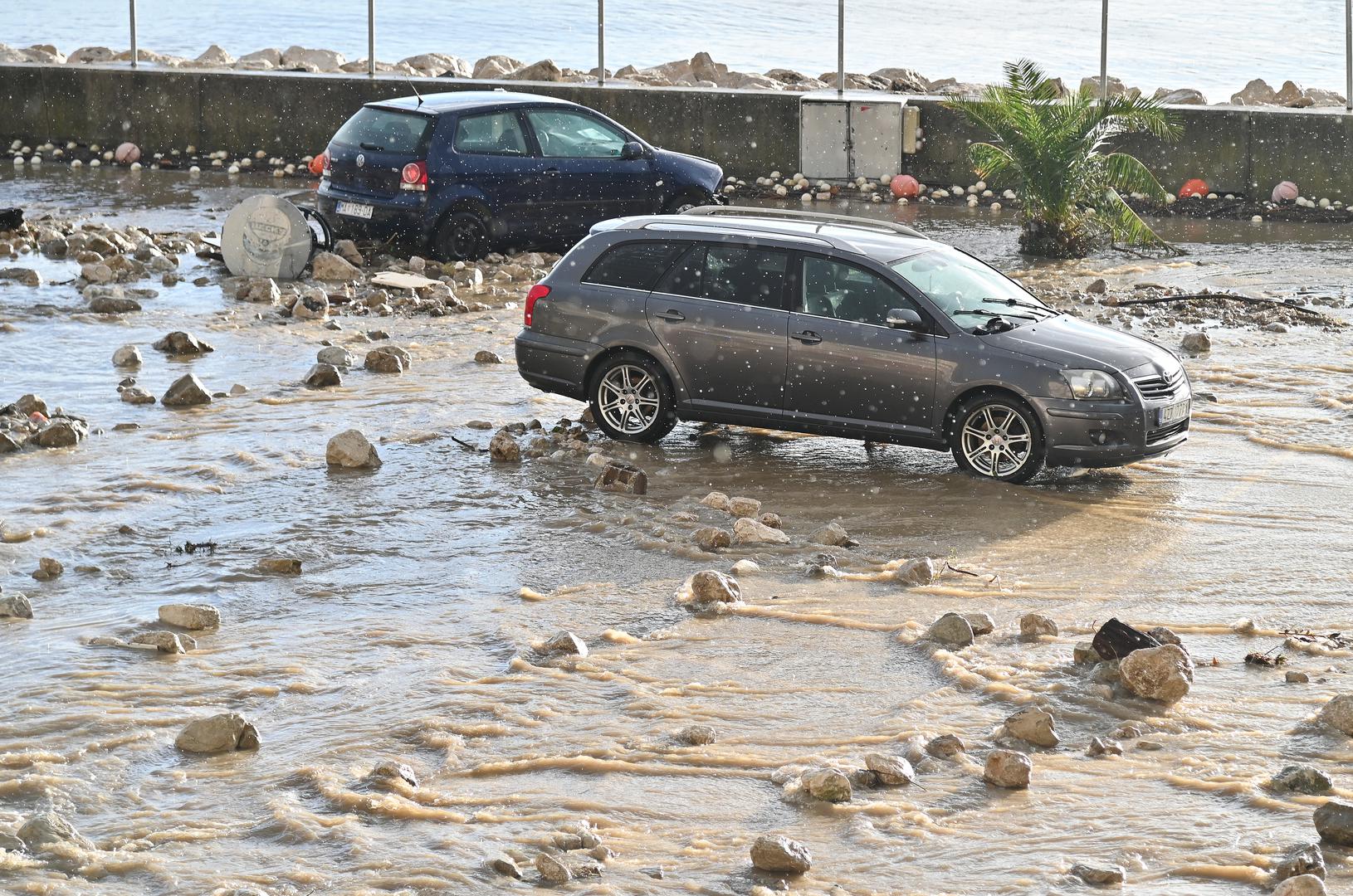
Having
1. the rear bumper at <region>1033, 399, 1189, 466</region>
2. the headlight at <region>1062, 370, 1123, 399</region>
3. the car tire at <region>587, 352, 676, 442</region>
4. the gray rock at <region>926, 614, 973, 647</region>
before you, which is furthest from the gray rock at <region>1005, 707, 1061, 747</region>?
the car tire at <region>587, 352, 676, 442</region>

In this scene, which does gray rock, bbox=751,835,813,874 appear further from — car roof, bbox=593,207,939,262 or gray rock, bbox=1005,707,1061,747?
car roof, bbox=593,207,939,262

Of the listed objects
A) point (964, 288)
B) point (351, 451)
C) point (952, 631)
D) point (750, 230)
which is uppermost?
point (750, 230)

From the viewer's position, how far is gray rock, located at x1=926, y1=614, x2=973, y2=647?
8.06 meters

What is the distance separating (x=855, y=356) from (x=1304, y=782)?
5.05 m

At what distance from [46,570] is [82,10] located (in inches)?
3175

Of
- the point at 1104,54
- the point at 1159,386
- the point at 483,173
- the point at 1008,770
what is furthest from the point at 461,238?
the point at 1008,770

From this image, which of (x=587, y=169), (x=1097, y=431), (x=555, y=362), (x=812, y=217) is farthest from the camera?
(x=587, y=169)

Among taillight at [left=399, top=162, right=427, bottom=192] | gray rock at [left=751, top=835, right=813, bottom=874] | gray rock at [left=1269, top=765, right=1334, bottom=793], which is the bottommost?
gray rock at [left=751, top=835, right=813, bottom=874]

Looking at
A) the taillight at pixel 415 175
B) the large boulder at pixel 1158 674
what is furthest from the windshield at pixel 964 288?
the taillight at pixel 415 175

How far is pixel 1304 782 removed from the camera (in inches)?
255

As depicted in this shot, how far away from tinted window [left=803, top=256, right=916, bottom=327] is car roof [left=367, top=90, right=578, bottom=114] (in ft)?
25.3

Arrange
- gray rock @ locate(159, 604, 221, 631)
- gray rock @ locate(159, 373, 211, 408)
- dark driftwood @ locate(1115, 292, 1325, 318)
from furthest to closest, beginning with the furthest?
dark driftwood @ locate(1115, 292, 1325, 318) → gray rock @ locate(159, 373, 211, 408) → gray rock @ locate(159, 604, 221, 631)

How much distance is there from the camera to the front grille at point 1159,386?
10633 mm

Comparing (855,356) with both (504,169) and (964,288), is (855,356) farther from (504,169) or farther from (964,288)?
(504,169)
